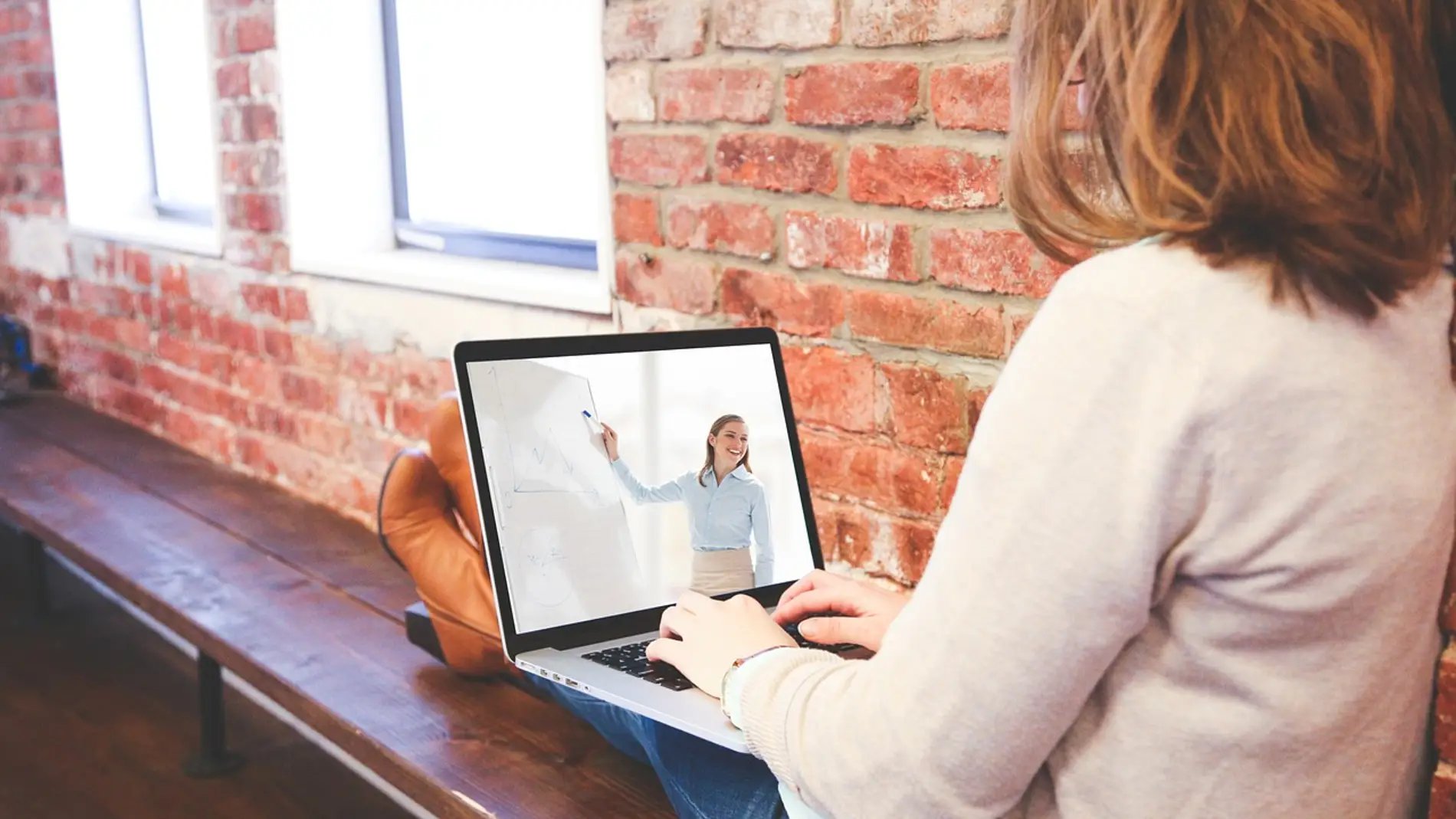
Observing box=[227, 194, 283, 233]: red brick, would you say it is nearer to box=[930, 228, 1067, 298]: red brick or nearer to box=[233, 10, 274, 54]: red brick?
box=[233, 10, 274, 54]: red brick

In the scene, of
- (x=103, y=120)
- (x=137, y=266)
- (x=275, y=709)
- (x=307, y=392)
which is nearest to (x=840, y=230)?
(x=307, y=392)

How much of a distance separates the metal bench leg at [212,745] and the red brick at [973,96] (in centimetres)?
155

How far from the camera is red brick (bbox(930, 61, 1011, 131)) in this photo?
4.20 ft

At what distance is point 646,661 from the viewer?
1.16m

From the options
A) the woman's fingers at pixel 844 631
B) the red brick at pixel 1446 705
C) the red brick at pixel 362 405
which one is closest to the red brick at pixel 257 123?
the red brick at pixel 362 405

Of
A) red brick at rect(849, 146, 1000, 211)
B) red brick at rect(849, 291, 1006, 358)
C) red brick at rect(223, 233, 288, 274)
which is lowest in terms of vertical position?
red brick at rect(849, 291, 1006, 358)

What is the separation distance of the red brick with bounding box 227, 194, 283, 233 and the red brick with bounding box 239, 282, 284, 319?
0.12 m

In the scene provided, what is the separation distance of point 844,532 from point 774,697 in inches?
27.0

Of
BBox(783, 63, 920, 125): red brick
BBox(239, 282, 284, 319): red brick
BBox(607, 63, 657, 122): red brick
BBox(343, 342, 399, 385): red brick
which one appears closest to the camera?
BBox(783, 63, 920, 125): red brick

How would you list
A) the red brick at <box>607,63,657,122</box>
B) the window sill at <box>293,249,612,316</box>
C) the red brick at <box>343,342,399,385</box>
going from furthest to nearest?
the red brick at <box>343,342,399,385</box>, the window sill at <box>293,249,612,316</box>, the red brick at <box>607,63,657,122</box>

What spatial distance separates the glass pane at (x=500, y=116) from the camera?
2115 mm

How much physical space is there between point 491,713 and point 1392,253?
1.06 m

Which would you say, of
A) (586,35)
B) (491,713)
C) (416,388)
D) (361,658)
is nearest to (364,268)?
(416,388)

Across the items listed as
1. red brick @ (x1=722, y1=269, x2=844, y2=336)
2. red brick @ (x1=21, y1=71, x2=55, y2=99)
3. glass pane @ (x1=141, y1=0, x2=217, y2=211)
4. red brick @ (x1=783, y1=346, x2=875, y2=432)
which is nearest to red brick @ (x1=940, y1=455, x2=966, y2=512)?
red brick @ (x1=783, y1=346, x2=875, y2=432)
